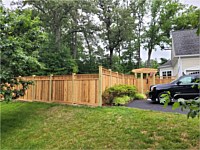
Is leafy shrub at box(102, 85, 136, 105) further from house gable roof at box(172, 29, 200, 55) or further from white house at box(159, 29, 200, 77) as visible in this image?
house gable roof at box(172, 29, 200, 55)

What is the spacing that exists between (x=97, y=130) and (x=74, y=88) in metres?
3.67

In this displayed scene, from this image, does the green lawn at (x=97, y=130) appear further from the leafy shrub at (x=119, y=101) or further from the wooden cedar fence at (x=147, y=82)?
the wooden cedar fence at (x=147, y=82)

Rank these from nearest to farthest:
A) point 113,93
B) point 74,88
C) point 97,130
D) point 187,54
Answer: point 97,130
point 113,93
point 74,88
point 187,54

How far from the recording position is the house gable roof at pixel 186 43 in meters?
14.8

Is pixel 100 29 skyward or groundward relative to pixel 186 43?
skyward

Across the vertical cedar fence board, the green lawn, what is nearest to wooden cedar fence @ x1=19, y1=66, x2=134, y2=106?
the vertical cedar fence board

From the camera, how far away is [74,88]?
9836mm

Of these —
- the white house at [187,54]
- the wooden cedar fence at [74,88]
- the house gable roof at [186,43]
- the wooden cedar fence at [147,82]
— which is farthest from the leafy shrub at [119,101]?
the house gable roof at [186,43]

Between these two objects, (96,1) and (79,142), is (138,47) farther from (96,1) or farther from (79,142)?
(79,142)

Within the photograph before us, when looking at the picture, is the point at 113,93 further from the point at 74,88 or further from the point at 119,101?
the point at 74,88

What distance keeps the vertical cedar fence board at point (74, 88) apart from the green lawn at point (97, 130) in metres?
0.69

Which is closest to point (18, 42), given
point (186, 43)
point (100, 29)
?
point (186, 43)

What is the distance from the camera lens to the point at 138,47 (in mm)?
30422

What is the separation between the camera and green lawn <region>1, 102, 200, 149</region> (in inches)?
215
